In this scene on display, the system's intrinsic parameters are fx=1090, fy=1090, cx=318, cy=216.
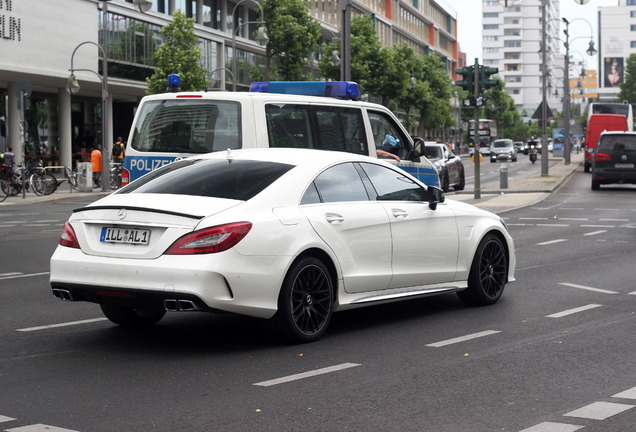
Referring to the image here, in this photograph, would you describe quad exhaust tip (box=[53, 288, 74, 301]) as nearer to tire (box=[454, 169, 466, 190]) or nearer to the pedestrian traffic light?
the pedestrian traffic light

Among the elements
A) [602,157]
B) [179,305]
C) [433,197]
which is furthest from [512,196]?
[179,305]

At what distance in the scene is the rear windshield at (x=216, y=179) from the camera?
7.98m

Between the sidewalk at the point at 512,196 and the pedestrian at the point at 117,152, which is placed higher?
the pedestrian at the point at 117,152

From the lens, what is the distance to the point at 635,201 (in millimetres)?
29266

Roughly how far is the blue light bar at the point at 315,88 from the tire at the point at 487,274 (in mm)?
4555

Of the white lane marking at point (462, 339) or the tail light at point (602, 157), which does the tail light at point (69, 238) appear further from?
the tail light at point (602, 157)

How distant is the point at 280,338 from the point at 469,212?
2.78m

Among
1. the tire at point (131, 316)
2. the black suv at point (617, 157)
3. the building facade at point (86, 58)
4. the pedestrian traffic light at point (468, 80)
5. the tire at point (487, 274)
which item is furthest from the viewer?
the building facade at point (86, 58)

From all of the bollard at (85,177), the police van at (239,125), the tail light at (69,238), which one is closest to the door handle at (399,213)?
the tail light at (69,238)

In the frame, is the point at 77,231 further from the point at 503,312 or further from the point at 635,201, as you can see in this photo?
the point at 635,201

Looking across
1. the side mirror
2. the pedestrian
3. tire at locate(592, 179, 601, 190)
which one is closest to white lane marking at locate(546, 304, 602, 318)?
the side mirror

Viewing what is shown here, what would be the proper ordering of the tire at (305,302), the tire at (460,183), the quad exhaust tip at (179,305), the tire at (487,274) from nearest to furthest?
the quad exhaust tip at (179,305), the tire at (305,302), the tire at (487,274), the tire at (460,183)

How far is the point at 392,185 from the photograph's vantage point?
30.3 ft

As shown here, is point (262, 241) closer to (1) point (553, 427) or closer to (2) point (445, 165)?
(1) point (553, 427)
